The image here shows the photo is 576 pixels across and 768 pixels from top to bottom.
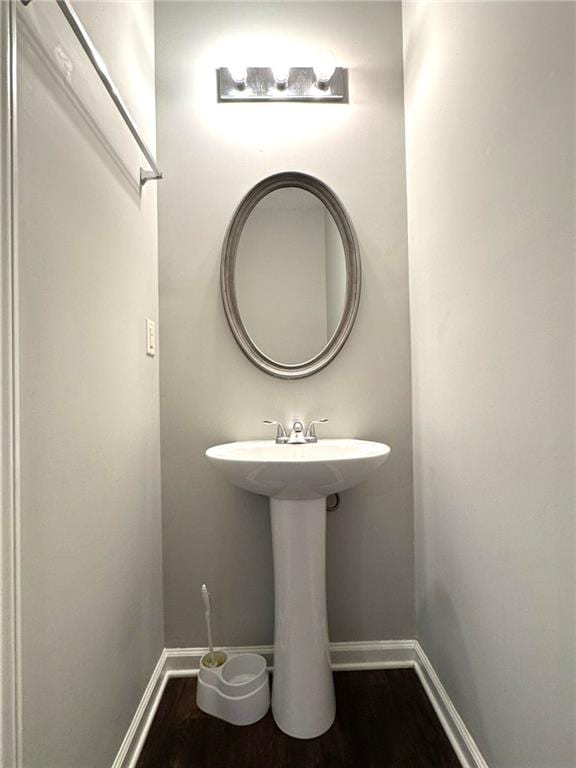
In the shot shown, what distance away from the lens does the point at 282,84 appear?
1.29 m

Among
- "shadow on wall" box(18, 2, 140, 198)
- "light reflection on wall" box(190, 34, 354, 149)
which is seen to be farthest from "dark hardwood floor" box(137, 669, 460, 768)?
"light reflection on wall" box(190, 34, 354, 149)

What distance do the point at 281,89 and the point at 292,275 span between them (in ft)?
2.20

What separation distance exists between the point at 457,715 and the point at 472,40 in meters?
1.72

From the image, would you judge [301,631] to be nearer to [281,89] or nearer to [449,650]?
[449,650]

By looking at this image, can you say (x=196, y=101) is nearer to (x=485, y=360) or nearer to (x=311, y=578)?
(x=485, y=360)

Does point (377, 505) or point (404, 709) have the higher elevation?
point (377, 505)

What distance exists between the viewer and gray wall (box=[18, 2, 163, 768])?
618mm

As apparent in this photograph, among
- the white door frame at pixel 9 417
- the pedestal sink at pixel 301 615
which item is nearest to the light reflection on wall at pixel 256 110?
the white door frame at pixel 9 417

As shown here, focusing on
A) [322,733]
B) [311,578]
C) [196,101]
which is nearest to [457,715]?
[322,733]

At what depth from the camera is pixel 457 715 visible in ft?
3.19

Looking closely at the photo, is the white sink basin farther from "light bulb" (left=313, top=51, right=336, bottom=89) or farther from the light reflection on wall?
"light bulb" (left=313, top=51, right=336, bottom=89)

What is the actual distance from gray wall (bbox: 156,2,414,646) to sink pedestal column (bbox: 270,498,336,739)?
0.25 m

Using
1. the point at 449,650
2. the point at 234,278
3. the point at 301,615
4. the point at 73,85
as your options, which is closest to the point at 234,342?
the point at 234,278

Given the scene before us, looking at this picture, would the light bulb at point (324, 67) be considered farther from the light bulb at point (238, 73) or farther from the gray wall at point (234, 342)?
the light bulb at point (238, 73)
